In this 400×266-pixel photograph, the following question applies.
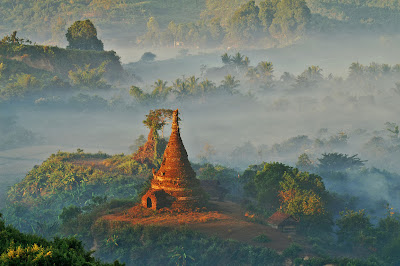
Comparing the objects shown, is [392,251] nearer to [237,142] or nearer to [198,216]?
[198,216]

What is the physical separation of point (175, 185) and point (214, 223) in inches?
205

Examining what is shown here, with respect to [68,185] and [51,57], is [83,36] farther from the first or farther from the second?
[68,185]

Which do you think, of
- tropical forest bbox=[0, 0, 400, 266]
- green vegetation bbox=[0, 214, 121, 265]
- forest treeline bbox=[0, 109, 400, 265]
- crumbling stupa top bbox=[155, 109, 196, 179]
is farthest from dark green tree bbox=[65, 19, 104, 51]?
green vegetation bbox=[0, 214, 121, 265]

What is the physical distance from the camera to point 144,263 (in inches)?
2872

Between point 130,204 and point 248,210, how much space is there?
12224mm

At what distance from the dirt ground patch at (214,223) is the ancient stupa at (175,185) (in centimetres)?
102

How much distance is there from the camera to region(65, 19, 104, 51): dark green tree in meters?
181

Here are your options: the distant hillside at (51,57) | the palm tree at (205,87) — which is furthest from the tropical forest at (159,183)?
the palm tree at (205,87)

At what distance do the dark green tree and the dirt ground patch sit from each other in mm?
108889

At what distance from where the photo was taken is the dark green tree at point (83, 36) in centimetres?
18125

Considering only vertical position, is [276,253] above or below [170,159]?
below

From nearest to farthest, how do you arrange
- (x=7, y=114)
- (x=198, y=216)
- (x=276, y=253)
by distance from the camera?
(x=276, y=253)
(x=198, y=216)
(x=7, y=114)

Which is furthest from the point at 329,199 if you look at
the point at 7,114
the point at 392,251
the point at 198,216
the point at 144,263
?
the point at 7,114

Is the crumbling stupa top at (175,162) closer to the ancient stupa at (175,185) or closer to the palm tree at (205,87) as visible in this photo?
the ancient stupa at (175,185)
